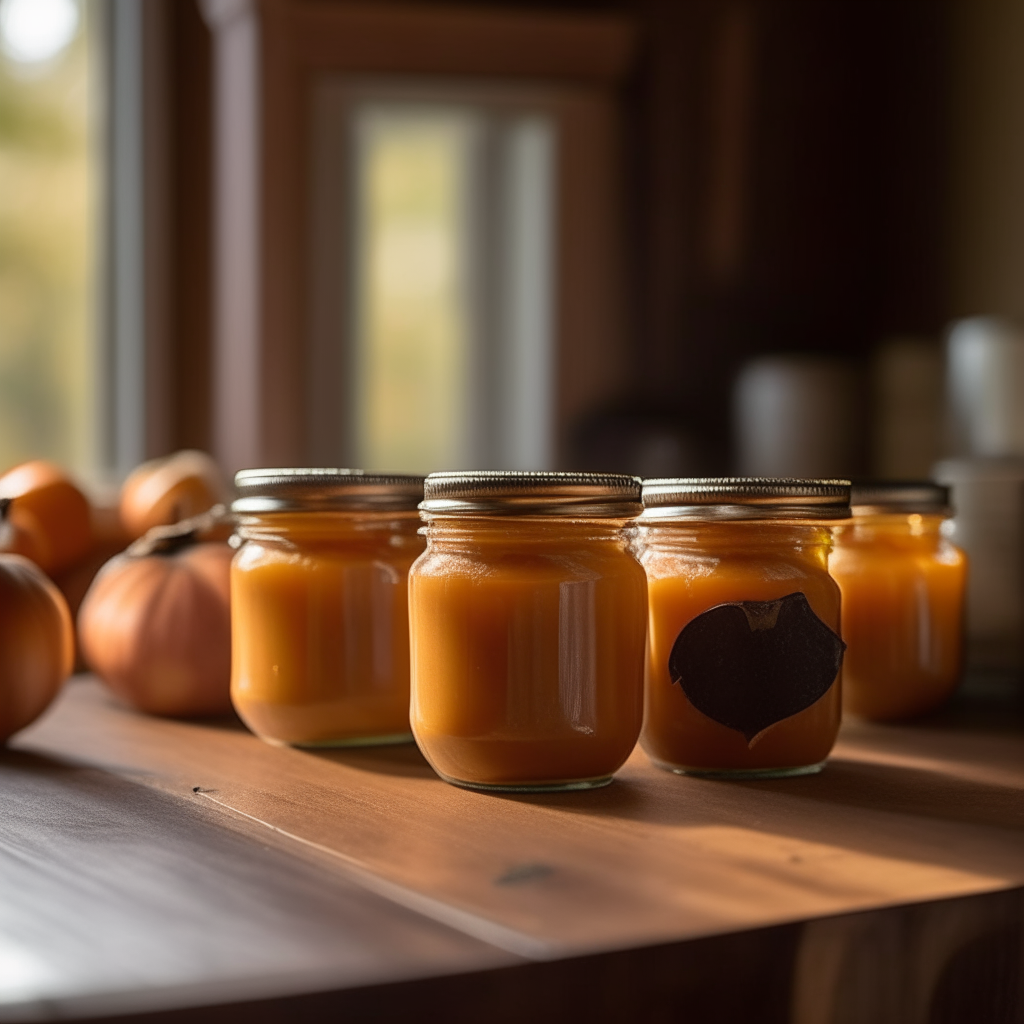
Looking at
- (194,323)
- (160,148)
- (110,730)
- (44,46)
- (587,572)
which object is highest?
(44,46)

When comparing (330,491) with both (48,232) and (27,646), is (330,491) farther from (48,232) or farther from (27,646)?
(48,232)

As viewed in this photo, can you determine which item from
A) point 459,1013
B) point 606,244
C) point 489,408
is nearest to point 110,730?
point 459,1013

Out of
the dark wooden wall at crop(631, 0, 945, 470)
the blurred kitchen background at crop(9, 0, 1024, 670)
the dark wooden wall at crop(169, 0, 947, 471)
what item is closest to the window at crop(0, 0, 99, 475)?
the blurred kitchen background at crop(9, 0, 1024, 670)

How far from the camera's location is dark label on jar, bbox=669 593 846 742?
2.27 ft

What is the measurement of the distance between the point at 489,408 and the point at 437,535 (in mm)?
1637

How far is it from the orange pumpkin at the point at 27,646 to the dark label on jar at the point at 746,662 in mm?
387

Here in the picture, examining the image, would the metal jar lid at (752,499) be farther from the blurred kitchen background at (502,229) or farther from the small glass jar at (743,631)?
the blurred kitchen background at (502,229)

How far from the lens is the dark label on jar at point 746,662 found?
2.27 feet

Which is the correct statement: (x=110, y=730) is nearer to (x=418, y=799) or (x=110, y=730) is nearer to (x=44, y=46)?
(x=418, y=799)

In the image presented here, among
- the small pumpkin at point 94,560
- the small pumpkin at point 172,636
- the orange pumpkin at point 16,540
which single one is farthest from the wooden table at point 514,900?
the small pumpkin at point 94,560

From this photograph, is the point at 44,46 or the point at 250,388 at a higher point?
the point at 44,46

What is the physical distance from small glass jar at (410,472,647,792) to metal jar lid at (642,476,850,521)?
45mm

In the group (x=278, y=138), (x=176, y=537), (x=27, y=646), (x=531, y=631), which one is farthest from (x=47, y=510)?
(x=278, y=138)

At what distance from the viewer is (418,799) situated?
0.65m
